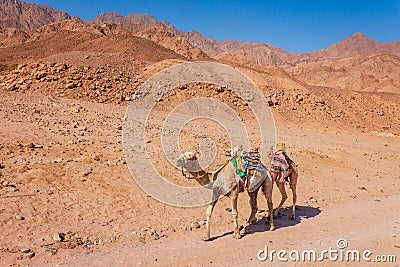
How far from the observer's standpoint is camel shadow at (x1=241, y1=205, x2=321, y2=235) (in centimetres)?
884

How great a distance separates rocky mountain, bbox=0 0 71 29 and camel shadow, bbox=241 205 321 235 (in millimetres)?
177256

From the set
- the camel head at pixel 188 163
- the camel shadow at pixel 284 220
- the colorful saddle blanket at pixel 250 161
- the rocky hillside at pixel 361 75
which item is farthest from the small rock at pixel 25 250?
the rocky hillside at pixel 361 75

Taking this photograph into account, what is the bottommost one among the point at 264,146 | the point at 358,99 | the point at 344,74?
the point at 264,146

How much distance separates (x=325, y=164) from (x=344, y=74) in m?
83.1

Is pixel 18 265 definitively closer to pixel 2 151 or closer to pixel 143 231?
pixel 143 231

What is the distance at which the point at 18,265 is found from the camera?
6.33m

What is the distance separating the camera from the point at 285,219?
382 inches

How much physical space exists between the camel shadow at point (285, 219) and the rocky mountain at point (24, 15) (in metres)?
177

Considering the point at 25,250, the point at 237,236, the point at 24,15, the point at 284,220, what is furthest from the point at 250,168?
the point at 24,15

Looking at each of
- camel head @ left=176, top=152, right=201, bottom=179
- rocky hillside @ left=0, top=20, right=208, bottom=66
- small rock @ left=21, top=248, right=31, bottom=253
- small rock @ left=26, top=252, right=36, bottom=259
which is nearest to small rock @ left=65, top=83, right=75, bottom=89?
rocky hillside @ left=0, top=20, right=208, bottom=66

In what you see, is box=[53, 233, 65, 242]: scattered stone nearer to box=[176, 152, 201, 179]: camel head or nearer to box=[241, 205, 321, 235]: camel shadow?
box=[176, 152, 201, 179]: camel head

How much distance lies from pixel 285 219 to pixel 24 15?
19992 centimetres

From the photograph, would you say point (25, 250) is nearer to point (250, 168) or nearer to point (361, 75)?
point (250, 168)

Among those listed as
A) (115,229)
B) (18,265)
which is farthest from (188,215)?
(18,265)
